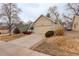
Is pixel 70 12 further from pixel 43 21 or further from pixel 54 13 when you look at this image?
pixel 43 21

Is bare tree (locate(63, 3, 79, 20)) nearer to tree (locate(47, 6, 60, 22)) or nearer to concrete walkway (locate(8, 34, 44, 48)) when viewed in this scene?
Result: tree (locate(47, 6, 60, 22))

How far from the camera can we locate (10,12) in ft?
7.06

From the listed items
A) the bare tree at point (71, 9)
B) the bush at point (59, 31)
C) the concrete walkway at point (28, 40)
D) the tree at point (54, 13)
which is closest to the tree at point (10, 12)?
the concrete walkway at point (28, 40)

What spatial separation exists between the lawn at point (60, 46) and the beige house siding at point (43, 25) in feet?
0.42

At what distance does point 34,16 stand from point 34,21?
0.06 m

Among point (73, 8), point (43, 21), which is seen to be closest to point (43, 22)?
point (43, 21)

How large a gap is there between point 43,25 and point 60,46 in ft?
1.11

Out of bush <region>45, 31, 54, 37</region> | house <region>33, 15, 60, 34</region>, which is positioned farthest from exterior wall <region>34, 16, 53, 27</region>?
bush <region>45, 31, 54, 37</region>

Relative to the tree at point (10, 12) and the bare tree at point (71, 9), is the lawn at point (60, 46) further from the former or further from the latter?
the tree at point (10, 12)

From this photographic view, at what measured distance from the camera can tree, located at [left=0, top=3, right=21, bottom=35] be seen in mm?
2150

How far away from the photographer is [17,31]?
7.19 feet

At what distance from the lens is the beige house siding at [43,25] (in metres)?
2.17

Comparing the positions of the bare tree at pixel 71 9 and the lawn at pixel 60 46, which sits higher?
the bare tree at pixel 71 9

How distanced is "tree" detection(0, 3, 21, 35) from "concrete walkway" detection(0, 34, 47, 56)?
197 millimetres
